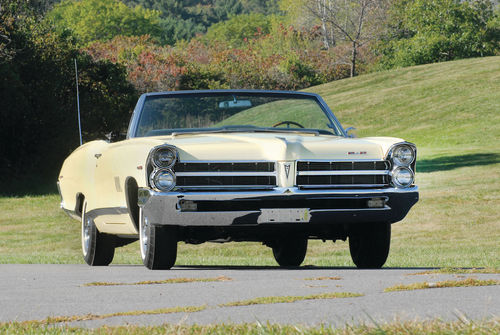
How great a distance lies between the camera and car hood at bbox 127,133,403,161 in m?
8.69

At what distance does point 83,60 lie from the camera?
49.0m

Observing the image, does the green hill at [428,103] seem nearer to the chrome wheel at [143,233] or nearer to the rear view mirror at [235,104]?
the rear view mirror at [235,104]

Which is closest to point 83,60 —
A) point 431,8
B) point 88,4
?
point 431,8

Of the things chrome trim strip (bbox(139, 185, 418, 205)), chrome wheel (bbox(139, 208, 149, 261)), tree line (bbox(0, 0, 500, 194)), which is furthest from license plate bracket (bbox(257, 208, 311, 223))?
tree line (bbox(0, 0, 500, 194))

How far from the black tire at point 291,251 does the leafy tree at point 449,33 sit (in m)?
60.8

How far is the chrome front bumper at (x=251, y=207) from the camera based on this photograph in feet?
28.0

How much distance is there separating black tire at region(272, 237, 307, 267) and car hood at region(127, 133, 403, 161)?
308 centimetres

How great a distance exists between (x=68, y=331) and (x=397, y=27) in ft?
257

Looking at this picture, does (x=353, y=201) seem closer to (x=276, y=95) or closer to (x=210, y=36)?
(x=276, y=95)

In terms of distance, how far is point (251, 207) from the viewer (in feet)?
28.2

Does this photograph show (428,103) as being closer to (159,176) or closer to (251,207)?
(251,207)

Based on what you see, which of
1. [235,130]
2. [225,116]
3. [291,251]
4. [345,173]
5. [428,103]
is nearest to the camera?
[345,173]

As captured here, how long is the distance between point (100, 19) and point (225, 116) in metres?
121

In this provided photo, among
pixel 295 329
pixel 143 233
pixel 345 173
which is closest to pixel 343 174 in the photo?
pixel 345 173
